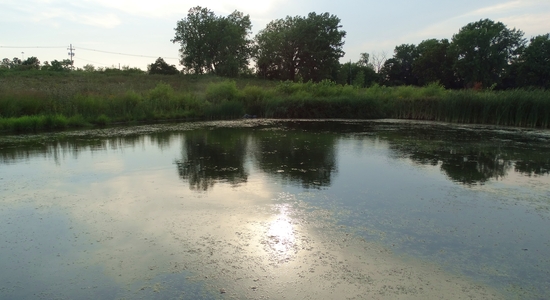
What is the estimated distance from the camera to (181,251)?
12.3ft

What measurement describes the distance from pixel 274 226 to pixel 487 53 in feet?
157

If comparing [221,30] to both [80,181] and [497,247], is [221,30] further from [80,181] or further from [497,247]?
[497,247]

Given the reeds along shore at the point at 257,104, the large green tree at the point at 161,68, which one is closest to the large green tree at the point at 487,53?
the reeds along shore at the point at 257,104

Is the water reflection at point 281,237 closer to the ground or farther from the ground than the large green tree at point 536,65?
closer to the ground

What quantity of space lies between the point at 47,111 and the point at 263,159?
38.6 ft

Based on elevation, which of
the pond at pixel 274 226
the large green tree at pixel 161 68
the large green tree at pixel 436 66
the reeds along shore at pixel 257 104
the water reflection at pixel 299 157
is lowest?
the pond at pixel 274 226

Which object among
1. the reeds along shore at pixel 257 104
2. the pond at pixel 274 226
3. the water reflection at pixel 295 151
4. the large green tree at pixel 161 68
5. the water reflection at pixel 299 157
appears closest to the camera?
the pond at pixel 274 226

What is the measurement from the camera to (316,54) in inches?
1699

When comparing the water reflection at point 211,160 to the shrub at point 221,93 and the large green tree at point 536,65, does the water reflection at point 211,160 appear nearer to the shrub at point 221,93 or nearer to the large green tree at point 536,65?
the shrub at point 221,93

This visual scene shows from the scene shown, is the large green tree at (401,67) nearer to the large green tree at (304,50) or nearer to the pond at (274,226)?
the large green tree at (304,50)

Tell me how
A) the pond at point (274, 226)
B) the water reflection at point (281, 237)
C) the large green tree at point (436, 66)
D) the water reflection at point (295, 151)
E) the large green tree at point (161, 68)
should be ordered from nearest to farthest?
the pond at point (274, 226) < the water reflection at point (281, 237) < the water reflection at point (295, 151) < the large green tree at point (161, 68) < the large green tree at point (436, 66)

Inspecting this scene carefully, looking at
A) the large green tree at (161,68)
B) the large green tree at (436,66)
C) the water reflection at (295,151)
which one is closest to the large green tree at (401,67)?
the large green tree at (436,66)

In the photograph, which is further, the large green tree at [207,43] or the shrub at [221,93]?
the large green tree at [207,43]

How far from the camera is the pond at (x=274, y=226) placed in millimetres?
3152
